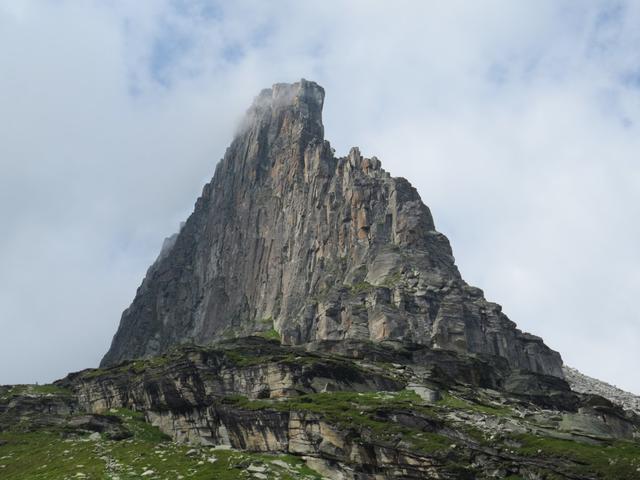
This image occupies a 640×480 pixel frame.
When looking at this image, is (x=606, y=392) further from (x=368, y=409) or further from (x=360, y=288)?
(x=368, y=409)

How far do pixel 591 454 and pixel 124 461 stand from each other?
52.1m

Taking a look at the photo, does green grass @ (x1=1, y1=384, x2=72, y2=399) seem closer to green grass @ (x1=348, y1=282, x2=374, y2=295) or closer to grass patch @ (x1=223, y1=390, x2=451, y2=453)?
grass patch @ (x1=223, y1=390, x2=451, y2=453)

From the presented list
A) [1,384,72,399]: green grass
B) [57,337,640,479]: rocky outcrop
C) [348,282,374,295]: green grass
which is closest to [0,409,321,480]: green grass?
[57,337,640,479]: rocky outcrop

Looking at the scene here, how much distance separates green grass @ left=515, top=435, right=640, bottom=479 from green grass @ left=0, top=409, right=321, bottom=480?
23504 millimetres

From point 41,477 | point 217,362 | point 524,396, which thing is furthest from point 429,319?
point 41,477

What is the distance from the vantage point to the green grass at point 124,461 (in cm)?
8050

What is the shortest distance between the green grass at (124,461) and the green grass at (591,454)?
77.1 ft

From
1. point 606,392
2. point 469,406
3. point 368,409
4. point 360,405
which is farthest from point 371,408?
point 606,392

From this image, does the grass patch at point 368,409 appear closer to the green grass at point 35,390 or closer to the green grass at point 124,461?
the green grass at point 124,461

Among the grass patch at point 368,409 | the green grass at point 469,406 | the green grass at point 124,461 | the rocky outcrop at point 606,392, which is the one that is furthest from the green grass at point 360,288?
the green grass at point 124,461

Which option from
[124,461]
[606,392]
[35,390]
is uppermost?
[606,392]

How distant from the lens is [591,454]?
2990 inches

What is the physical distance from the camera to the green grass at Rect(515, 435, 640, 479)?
71188mm

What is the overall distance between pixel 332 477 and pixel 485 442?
17.2 meters
